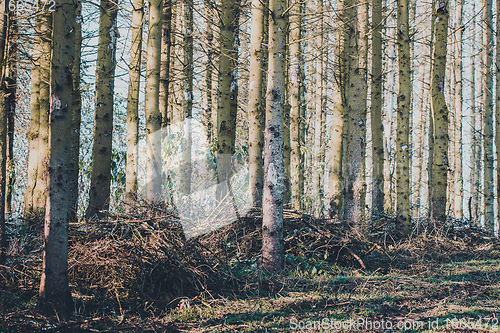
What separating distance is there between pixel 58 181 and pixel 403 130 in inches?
308

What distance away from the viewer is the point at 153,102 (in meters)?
7.82

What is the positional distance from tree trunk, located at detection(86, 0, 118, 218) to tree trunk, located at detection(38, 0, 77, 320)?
377 cm

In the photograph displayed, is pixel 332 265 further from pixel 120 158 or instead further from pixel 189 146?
pixel 120 158

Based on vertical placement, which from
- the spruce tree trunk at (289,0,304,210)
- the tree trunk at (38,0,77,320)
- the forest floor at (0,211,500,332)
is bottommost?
the forest floor at (0,211,500,332)

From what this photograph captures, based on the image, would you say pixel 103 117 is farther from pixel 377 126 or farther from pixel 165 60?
pixel 377 126

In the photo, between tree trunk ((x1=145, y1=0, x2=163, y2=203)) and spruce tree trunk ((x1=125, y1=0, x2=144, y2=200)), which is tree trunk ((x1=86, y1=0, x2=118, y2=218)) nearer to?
spruce tree trunk ((x1=125, y1=0, x2=144, y2=200))

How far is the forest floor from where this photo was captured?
3.99 meters

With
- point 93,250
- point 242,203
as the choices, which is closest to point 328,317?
point 93,250

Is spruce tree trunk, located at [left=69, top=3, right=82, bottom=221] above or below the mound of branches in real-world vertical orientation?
above

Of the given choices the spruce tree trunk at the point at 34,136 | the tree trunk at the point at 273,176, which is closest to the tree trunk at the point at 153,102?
the spruce tree trunk at the point at 34,136

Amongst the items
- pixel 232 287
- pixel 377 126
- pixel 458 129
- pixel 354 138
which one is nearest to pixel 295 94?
pixel 377 126

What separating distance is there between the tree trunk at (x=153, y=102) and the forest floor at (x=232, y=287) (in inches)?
71.4

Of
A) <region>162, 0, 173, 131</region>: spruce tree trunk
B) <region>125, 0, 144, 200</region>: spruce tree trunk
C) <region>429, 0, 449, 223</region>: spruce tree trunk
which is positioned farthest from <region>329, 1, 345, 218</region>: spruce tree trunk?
<region>125, 0, 144, 200</region>: spruce tree trunk

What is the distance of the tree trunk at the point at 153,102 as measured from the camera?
772cm
